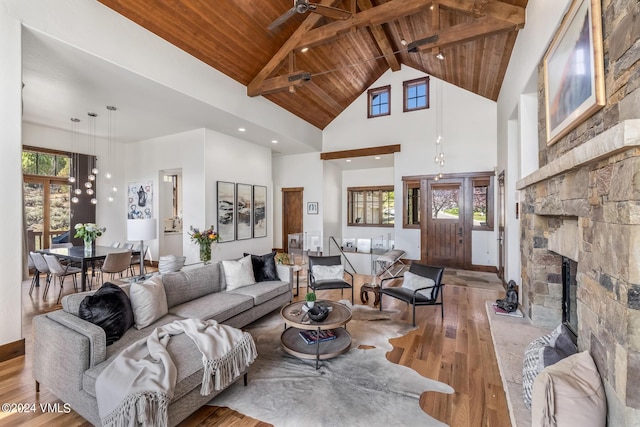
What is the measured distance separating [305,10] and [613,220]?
3.47 meters

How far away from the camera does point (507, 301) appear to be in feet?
12.2

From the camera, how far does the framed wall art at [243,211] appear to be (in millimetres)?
7105

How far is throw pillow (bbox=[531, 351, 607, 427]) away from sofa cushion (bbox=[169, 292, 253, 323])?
282 cm

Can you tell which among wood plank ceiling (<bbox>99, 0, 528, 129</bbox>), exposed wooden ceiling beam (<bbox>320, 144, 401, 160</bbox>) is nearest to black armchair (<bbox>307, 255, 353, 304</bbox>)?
wood plank ceiling (<bbox>99, 0, 528, 129</bbox>)

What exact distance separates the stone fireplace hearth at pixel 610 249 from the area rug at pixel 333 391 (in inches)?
45.4

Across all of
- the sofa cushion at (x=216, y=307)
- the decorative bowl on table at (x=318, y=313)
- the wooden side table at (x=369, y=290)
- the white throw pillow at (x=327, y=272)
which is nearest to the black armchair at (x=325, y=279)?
the white throw pillow at (x=327, y=272)

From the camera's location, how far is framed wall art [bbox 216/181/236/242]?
6578 millimetres

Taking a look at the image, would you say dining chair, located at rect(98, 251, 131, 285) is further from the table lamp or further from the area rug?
the area rug

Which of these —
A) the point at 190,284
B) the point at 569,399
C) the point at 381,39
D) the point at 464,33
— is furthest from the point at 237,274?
the point at 381,39

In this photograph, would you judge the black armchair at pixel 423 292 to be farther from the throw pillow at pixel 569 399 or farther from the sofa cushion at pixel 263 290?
the throw pillow at pixel 569 399

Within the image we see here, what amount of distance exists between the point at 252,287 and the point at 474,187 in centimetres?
589

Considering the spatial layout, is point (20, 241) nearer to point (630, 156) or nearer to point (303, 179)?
point (630, 156)

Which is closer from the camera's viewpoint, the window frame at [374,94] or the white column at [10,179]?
the white column at [10,179]

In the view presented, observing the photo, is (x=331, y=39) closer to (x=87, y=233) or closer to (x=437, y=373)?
(x=437, y=373)
